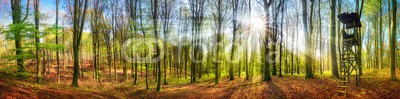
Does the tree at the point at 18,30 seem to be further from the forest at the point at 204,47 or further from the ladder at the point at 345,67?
the ladder at the point at 345,67

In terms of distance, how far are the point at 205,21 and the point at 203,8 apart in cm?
421

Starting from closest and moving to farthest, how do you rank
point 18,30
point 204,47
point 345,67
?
Result: point 18,30 < point 345,67 < point 204,47

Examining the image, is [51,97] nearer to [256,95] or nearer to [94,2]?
[256,95]

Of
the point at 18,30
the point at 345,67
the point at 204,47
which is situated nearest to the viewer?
the point at 18,30

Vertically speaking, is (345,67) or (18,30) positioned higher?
(18,30)

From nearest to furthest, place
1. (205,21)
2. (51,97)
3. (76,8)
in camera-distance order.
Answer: (51,97)
(76,8)
(205,21)

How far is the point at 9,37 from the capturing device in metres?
10.9

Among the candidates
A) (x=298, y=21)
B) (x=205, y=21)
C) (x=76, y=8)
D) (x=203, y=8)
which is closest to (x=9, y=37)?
(x=76, y=8)

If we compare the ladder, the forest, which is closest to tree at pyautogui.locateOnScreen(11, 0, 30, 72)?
the forest

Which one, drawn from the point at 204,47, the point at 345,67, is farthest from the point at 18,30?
the point at 204,47

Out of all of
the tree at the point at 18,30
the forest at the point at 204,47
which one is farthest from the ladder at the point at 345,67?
the tree at the point at 18,30

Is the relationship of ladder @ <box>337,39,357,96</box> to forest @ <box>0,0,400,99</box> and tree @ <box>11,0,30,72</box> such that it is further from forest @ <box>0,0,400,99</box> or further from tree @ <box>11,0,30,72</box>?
tree @ <box>11,0,30,72</box>

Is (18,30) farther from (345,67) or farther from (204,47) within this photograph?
(204,47)

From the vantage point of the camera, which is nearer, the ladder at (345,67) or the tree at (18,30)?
the ladder at (345,67)
